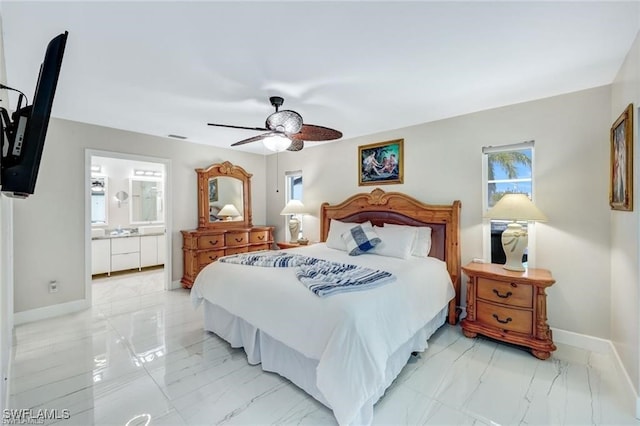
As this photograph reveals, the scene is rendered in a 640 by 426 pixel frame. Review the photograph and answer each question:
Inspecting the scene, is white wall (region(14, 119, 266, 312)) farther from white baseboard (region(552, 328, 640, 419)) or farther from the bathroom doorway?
white baseboard (region(552, 328, 640, 419))

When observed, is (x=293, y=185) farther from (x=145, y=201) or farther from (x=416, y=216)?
(x=145, y=201)

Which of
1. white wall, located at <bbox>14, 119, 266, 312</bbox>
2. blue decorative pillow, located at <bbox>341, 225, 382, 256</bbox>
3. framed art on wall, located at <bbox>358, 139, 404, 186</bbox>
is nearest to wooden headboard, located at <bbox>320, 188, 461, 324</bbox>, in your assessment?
framed art on wall, located at <bbox>358, 139, 404, 186</bbox>

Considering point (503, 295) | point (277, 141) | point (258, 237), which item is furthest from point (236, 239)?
point (503, 295)

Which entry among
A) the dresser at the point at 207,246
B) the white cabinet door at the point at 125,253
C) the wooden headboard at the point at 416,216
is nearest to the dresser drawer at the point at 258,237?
the dresser at the point at 207,246

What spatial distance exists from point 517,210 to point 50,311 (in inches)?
209

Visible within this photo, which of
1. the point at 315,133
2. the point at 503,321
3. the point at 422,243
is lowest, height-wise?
the point at 503,321

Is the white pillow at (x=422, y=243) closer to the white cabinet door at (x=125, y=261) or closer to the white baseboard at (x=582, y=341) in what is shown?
the white baseboard at (x=582, y=341)

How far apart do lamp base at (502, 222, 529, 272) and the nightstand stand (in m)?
0.07

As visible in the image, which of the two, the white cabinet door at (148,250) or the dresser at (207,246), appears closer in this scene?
the dresser at (207,246)

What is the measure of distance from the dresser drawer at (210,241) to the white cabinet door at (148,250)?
2197 mm

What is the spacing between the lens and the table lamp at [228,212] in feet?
17.2

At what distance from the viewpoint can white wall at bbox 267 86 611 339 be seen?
8.50ft

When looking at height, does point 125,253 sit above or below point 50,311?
above

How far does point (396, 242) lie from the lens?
3.26m
